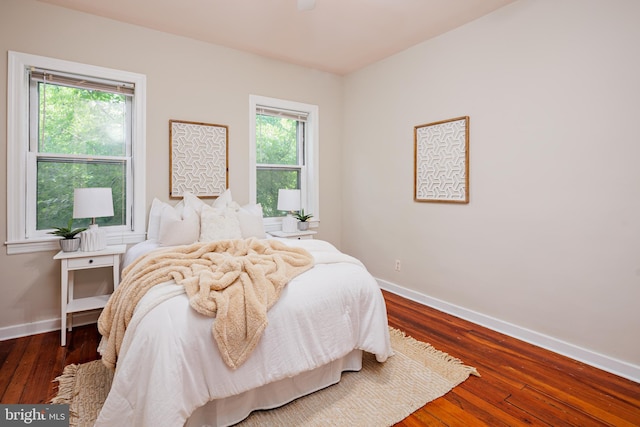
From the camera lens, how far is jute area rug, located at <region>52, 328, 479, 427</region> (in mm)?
1760

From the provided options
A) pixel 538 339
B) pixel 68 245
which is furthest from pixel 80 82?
pixel 538 339


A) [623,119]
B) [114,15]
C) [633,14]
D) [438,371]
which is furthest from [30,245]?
[633,14]

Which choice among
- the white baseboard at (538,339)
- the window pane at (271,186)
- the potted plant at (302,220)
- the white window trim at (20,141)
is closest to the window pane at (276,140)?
the window pane at (271,186)

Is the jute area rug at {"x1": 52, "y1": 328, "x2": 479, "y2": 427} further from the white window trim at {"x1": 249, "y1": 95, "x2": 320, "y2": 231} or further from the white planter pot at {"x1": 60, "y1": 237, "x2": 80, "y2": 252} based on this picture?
the white window trim at {"x1": 249, "y1": 95, "x2": 320, "y2": 231}

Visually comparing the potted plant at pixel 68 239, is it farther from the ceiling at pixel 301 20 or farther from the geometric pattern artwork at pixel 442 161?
the geometric pattern artwork at pixel 442 161

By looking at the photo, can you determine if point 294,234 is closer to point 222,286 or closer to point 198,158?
point 198,158

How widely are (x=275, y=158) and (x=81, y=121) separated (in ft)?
6.42

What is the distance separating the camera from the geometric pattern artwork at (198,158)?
3.35 metres

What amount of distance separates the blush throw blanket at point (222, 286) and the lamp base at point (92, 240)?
772mm

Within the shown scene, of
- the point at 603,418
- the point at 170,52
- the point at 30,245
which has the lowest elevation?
the point at 603,418

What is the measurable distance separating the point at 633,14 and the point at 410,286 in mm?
2801

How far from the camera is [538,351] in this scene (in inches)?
100

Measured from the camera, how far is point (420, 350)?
249cm

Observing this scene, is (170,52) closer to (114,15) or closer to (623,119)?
(114,15)
